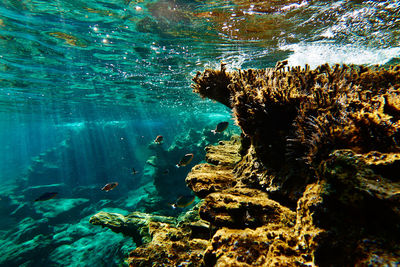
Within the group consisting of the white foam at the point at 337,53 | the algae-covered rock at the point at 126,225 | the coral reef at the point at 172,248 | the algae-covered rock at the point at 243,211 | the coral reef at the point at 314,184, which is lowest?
the algae-covered rock at the point at 126,225

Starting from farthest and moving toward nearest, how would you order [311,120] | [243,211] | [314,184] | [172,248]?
1. [172,248]
2. [243,211]
3. [311,120]
4. [314,184]

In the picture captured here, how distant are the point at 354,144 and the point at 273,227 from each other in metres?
1.31

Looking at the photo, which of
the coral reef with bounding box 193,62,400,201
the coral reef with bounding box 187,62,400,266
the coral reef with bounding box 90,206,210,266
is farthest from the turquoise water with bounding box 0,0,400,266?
the coral reef with bounding box 90,206,210,266

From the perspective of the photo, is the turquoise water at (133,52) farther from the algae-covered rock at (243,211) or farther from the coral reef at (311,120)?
the algae-covered rock at (243,211)

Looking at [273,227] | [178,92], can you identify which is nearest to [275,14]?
[273,227]

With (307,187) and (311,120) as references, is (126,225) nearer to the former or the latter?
(307,187)

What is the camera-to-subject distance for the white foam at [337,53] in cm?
1098

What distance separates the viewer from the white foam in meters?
11.0

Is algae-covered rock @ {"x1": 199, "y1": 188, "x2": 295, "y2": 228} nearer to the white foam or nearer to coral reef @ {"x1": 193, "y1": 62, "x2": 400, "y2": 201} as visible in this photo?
coral reef @ {"x1": 193, "y1": 62, "x2": 400, "y2": 201}

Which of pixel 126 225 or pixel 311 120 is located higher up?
pixel 311 120

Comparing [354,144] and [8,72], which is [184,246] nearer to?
[354,144]

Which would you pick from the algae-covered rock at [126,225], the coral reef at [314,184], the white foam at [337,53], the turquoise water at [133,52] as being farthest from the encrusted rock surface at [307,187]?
the white foam at [337,53]

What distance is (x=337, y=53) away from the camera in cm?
1193

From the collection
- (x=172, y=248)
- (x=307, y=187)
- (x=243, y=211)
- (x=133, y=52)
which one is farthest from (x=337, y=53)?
(x=172, y=248)
